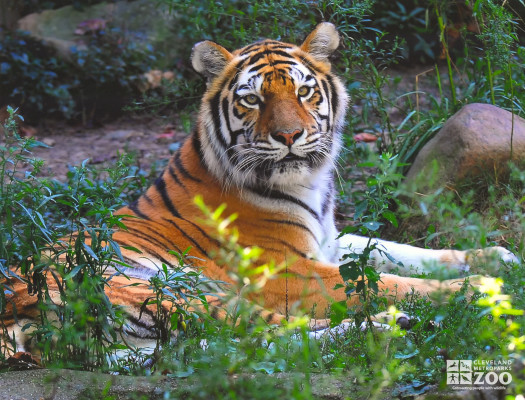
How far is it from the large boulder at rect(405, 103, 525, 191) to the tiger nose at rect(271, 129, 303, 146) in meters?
1.23

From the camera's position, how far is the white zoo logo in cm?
223

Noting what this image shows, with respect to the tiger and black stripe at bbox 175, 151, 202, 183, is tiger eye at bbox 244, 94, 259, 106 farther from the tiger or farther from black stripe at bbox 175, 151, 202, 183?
black stripe at bbox 175, 151, 202, 183

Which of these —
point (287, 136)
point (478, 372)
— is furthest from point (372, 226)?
point (287, 136)

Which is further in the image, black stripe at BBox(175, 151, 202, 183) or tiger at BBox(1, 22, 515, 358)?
black stripe at BBox(175, 151, 202, 183)

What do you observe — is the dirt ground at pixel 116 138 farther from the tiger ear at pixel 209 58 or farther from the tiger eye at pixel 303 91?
the tiger eye at pixel 303 91

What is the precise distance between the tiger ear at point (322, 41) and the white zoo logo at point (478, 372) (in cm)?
269

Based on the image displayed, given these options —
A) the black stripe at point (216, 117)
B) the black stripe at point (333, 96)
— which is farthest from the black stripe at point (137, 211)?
the black stripe at point (333, 96)

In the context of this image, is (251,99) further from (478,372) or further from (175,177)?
(478,372)

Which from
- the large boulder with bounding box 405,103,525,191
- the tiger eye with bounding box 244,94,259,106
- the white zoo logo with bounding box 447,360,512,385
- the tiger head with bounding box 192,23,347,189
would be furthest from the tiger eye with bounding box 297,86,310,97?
the white zoo logo with bounding box 447,360,512,385

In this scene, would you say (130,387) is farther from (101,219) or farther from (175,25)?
(175,25)

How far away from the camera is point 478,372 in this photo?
2.29 m

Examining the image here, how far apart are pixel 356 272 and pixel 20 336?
Answer: 1568 mm

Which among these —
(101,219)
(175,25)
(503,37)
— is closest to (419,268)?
(503,37)

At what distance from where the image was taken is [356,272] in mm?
3072
